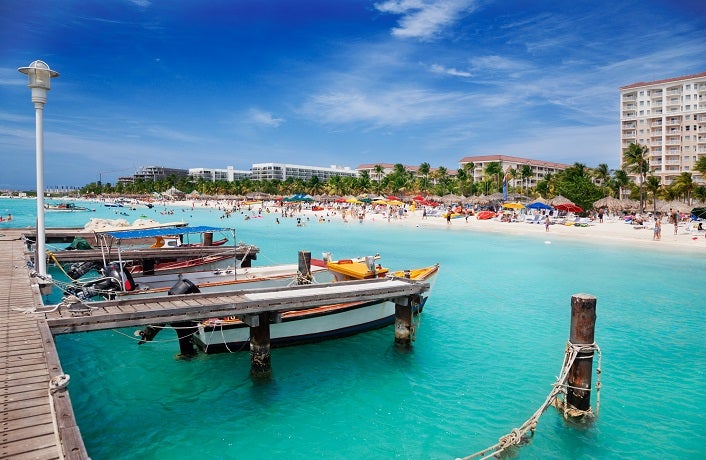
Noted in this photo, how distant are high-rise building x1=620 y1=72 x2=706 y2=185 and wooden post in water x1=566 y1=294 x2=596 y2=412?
104 metres

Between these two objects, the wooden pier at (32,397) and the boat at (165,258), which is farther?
the boat at (165,258)

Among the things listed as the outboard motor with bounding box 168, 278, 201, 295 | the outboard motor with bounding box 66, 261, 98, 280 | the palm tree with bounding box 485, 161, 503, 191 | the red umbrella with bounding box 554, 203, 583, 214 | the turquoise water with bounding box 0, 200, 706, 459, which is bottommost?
the turquoise water with bounding box 0, 200, 706, 459

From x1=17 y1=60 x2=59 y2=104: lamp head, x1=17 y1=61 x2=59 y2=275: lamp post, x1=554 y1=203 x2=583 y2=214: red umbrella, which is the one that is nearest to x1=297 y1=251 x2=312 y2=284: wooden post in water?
x1=17 y1=61 x2=59 y2=275: lamp post

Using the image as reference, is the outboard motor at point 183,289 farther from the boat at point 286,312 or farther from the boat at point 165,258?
the boat at point 165,258

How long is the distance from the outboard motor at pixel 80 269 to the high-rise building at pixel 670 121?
10540cm

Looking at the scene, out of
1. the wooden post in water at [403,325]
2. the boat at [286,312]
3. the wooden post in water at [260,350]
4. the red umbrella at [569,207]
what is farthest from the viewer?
the red umbrella at [569,207]

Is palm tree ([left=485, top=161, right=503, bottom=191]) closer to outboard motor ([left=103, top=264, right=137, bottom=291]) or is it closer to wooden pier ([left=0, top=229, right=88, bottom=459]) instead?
outboard motor ([left=103, top=264, right=137, bottom=291])

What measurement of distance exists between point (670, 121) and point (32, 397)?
12303cm

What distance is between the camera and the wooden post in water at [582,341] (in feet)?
31.0

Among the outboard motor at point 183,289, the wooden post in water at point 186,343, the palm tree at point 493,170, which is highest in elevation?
the palm tree at point 493,170

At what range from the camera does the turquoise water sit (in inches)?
369

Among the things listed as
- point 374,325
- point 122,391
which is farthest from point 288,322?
point 122,391

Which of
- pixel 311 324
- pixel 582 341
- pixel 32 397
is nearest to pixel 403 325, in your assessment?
pixel 311 324

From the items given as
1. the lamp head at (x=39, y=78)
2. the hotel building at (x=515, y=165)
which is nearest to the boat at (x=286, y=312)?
the lamp head at (x=39, y=78)
